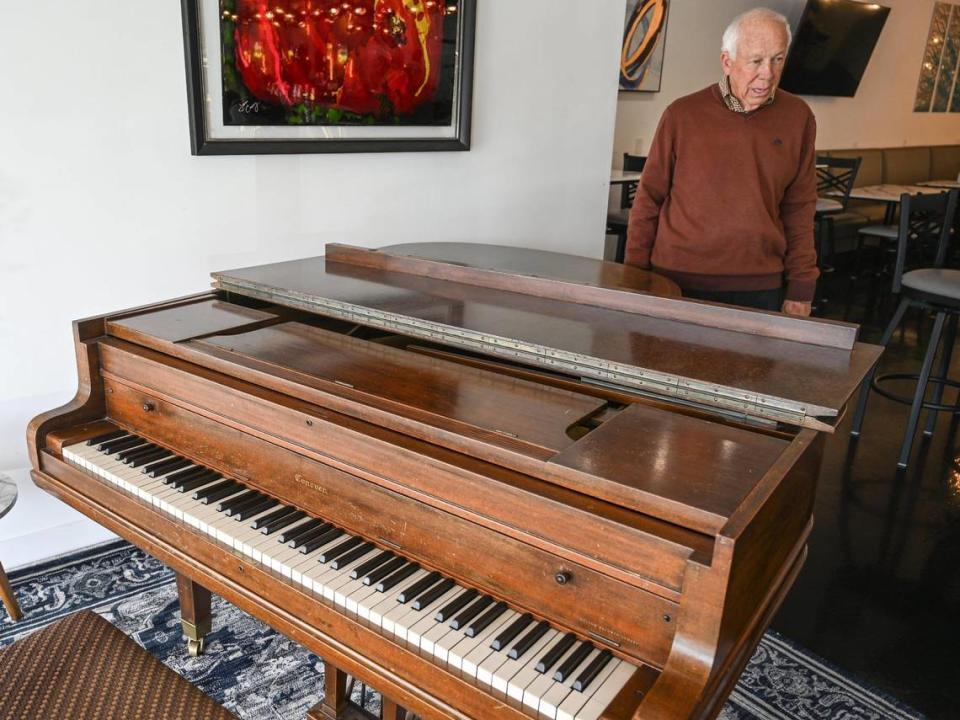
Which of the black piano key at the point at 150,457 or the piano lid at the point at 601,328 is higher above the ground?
the piano lid at the point at 601,328

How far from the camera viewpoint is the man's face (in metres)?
2.40

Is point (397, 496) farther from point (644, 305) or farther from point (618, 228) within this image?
point (618, 228)

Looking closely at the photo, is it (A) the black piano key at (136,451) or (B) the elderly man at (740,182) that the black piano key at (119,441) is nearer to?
(A) the black piano key at (136,451)

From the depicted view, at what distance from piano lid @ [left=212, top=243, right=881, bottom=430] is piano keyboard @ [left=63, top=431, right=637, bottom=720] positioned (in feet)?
1.53

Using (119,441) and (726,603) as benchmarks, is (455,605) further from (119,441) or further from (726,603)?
(119,441)

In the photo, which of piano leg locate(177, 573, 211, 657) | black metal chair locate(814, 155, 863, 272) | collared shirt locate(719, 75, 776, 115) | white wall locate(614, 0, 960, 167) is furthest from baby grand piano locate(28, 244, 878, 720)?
black metal chair locate(814, 155, 863, 272)

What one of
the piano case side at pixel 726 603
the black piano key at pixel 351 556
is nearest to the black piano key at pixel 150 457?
the black piano key at pixel 351 556

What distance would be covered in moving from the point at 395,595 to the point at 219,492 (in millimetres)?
485

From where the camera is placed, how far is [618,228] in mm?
5660

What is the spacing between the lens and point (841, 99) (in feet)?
26.4

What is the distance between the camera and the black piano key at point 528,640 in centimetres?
109

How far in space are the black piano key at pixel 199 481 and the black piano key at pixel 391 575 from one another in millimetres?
475

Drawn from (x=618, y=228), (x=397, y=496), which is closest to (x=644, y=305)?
(x=397, y=496)

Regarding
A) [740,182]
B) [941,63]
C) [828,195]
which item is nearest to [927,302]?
[740,182]
